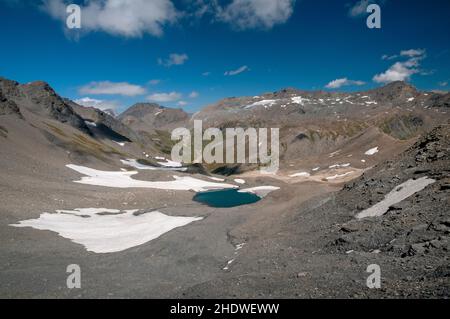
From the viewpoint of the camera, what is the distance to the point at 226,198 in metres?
92.6

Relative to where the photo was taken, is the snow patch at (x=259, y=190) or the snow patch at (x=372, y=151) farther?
the snow patch at (x=372, y=151)

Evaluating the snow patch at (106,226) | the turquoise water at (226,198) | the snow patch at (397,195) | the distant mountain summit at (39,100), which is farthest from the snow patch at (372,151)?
the distant mountain summit at (39,100)

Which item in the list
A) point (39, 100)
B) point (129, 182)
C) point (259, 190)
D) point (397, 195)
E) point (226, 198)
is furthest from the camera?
point (39, 100)

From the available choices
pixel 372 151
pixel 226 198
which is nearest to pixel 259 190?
pixel 226 198

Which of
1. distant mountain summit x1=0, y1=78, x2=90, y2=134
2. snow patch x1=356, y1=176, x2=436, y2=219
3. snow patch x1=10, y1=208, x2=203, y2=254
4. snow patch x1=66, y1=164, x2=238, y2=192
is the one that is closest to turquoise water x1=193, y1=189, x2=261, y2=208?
snow patch x1=66, y1=164, x2=238, y2=192

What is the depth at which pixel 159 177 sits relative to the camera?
340 feet

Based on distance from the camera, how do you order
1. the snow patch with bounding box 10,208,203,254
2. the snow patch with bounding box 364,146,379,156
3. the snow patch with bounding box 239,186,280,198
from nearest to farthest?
the snow patch with bounding box 10,208,203,254 < the snow patch with bounding box 239,186,280,198 < the snow patch with bounding box 364,146,379,156

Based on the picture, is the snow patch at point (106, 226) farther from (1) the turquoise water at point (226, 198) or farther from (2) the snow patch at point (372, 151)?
(2) the snow patch at point (372, 151)

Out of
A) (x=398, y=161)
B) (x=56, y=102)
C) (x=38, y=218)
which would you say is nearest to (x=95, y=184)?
(x=38, y=218)

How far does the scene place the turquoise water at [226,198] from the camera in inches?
3290

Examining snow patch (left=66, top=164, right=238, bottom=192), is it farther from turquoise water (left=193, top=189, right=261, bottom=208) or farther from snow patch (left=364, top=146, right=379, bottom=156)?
snow patch (left=364, top=146, right=379, bottom=156)

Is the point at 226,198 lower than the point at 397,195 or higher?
lower

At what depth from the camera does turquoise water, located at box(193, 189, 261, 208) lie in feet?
274

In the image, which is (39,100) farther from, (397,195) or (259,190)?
(397,195)
